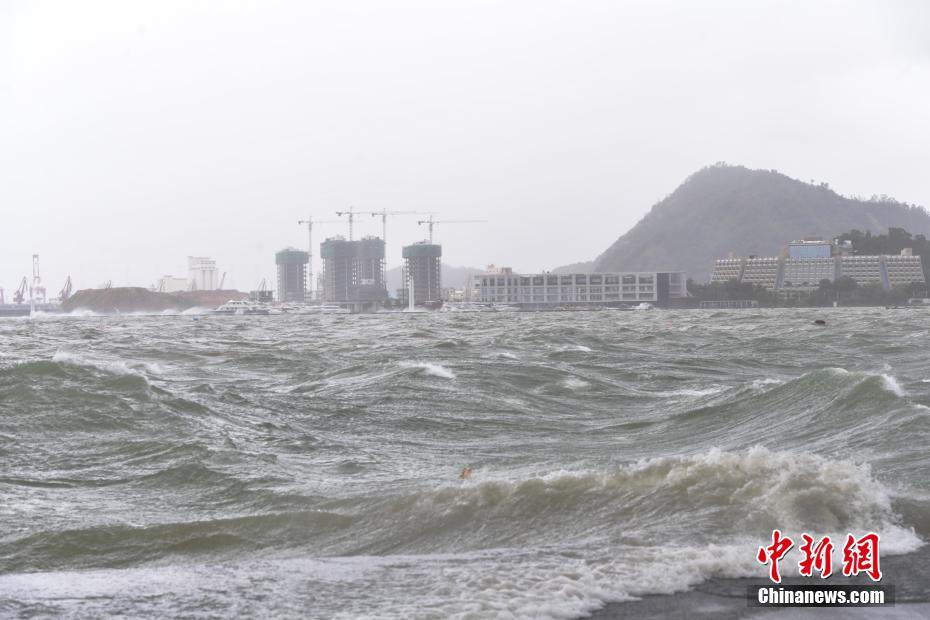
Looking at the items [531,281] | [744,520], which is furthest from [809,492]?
[531,281]

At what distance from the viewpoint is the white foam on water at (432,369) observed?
2014cm

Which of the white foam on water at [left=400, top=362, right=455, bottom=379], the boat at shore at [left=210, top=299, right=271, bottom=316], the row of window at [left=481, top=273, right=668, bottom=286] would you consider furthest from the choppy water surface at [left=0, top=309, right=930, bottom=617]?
the row of window at [left=481, top=273, right=668, bottom=286]

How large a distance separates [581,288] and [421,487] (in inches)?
7187

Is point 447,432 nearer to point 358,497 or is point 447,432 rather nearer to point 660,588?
point 358,497

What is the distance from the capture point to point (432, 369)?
21.2 m

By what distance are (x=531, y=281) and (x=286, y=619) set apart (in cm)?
18915

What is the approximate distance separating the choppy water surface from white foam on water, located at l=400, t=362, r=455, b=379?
4.19 feet

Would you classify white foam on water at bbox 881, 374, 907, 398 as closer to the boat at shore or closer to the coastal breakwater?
the boat at shore

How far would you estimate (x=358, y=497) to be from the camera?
8656mm

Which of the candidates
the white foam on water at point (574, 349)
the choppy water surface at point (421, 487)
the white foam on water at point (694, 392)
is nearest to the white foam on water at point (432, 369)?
the choppy water surface at point (421, 487)

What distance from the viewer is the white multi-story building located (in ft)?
603

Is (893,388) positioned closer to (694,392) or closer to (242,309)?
(694,392)

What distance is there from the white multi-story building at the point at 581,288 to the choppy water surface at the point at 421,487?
547 ft

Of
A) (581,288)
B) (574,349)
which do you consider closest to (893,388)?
(574,349)
